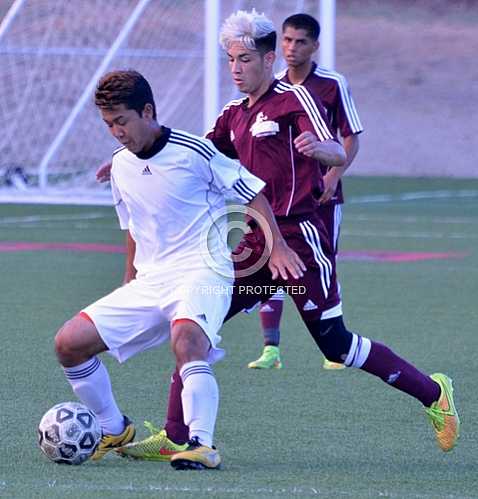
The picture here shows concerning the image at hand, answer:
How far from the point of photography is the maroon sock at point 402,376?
645 cm

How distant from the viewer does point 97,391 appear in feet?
20.0

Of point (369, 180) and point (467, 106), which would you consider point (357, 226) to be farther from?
point (467, 106)

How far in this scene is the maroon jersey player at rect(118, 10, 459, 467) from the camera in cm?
635

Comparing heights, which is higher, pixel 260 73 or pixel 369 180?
pixel 260 73

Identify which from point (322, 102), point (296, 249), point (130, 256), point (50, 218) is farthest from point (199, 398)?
point (50, 218)

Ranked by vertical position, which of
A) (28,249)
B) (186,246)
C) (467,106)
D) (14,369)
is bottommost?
(467,106)

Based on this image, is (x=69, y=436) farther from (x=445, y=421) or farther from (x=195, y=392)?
(x=445, y=421)

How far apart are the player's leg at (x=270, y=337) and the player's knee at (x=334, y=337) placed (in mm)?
2013

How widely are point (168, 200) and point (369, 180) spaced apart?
2196cm

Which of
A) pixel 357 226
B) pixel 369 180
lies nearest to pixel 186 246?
pixel 357 226

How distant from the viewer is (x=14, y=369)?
827 centimetres

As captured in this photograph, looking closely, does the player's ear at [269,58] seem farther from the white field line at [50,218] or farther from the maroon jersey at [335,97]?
the white field line at [50,218]

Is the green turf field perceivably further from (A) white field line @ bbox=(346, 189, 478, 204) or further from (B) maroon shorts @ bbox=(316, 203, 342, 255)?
(A) white field line @ bbox=(346, 189, 478, 204)

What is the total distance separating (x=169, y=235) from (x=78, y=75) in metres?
16.2
